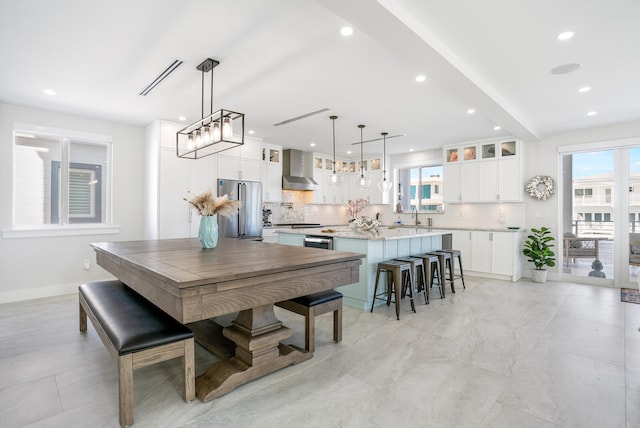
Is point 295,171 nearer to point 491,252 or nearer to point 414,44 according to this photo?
point 491,252

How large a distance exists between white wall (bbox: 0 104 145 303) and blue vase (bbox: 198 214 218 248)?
3.05 m

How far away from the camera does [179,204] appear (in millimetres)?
5086

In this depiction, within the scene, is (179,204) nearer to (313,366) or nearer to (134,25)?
(134,25)

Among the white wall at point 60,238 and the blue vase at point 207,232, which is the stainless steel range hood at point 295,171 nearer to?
the white wall at point 60,238

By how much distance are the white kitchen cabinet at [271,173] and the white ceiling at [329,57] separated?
1.84 meters

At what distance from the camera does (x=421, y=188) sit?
7.66m

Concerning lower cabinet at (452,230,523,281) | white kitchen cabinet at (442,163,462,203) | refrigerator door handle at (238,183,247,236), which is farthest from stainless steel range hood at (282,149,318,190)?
lower cabinet at (452,230,523,281)

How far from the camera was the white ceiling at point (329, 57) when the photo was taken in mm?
2256

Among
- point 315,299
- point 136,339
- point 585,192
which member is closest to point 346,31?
point 315,299

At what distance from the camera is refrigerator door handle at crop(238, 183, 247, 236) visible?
224 inches

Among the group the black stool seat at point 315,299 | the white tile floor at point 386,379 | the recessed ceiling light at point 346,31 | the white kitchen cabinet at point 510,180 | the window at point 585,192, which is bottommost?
the white tile floor at point 386,379

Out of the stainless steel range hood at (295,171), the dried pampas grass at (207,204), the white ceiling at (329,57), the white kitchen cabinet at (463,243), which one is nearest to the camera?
the white ceiling at (329,57)

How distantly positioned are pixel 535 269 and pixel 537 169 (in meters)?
1.77

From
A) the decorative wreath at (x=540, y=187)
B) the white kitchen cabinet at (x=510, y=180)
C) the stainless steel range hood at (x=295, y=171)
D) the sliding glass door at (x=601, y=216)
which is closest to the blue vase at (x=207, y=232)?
the stainless steel range hood at (x=295, y=171)
